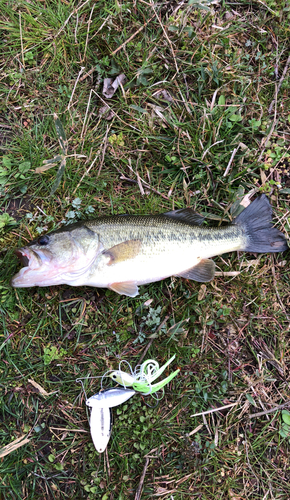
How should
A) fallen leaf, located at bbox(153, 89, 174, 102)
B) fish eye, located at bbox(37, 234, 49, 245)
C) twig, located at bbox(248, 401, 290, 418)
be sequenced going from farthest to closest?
fallen leaf, located at bbox(153, 89, 174, 102)
twig, located at bbox(248, 401, 290, 418)
fish eye, located at bbox(37, 234, 49, 245)

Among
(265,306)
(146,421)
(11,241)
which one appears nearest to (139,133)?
(11,241)

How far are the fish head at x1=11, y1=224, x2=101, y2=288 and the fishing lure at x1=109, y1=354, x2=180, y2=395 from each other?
115 cm

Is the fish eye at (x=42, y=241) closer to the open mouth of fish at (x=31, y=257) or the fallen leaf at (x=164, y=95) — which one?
the open mouth of fish at (x=31, y=257)

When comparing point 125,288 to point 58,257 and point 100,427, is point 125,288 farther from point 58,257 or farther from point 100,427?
point 100,427

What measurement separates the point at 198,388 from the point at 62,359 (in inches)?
60.5

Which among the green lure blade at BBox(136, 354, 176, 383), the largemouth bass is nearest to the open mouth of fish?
the largemouth bass

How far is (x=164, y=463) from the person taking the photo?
3.12 m

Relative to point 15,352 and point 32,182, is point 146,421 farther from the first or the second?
point 32,182

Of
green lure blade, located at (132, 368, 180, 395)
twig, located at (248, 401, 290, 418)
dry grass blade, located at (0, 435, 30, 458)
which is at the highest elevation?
green lure blade, located at (132, 368, 180, 395)

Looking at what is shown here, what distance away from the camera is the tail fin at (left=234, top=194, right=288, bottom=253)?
3.36 metres

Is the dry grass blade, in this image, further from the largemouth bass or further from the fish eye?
the fish eye

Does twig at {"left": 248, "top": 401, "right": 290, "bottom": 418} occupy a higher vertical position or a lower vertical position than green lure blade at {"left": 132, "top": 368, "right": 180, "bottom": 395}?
lower

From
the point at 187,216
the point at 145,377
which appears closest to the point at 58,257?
the point at 187,216

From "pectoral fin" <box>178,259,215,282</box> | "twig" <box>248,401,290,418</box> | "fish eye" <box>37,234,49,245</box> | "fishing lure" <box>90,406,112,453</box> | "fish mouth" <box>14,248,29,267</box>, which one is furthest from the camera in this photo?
"twig" <box>248,401,290,418</box>
